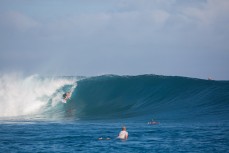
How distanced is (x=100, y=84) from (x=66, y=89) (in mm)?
3336

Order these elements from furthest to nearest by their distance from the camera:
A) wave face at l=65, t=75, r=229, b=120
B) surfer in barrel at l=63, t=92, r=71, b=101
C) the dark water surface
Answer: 1. surfer in barrel at l=63, t=92, r=71, b=101
2. wave face at l=65, t=75, r=229, b=120
3. the dark water surface

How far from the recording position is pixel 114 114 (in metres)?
27.3

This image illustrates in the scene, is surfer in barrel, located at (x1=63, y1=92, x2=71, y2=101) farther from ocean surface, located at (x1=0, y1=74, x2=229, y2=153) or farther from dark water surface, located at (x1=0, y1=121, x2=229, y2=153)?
dark water surface, located at (x1=0, y1=121, x2=229, y2=153)

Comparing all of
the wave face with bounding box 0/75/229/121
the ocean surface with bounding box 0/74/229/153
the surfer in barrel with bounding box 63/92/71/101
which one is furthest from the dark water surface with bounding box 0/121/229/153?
the surfer in barrel with bounding box 63/92/71/101

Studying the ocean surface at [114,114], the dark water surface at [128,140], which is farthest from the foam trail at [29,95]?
the dark water surface at [128,140]

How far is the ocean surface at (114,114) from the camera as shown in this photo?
14.6 m

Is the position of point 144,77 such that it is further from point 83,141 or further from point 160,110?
point 83,141

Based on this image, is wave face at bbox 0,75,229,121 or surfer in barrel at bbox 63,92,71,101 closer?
wave face at bbox 0,75,229,121

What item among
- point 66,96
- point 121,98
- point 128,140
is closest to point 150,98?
point 121,98

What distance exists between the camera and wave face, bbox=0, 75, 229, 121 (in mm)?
24500

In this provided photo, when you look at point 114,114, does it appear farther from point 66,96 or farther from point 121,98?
point 66,96

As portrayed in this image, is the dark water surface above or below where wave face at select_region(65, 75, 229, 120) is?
below

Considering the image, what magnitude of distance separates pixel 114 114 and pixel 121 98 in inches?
198

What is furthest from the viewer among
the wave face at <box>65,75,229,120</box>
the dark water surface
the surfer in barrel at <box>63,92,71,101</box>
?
the surfer in barrel at <box>63,92,71,101</box>
